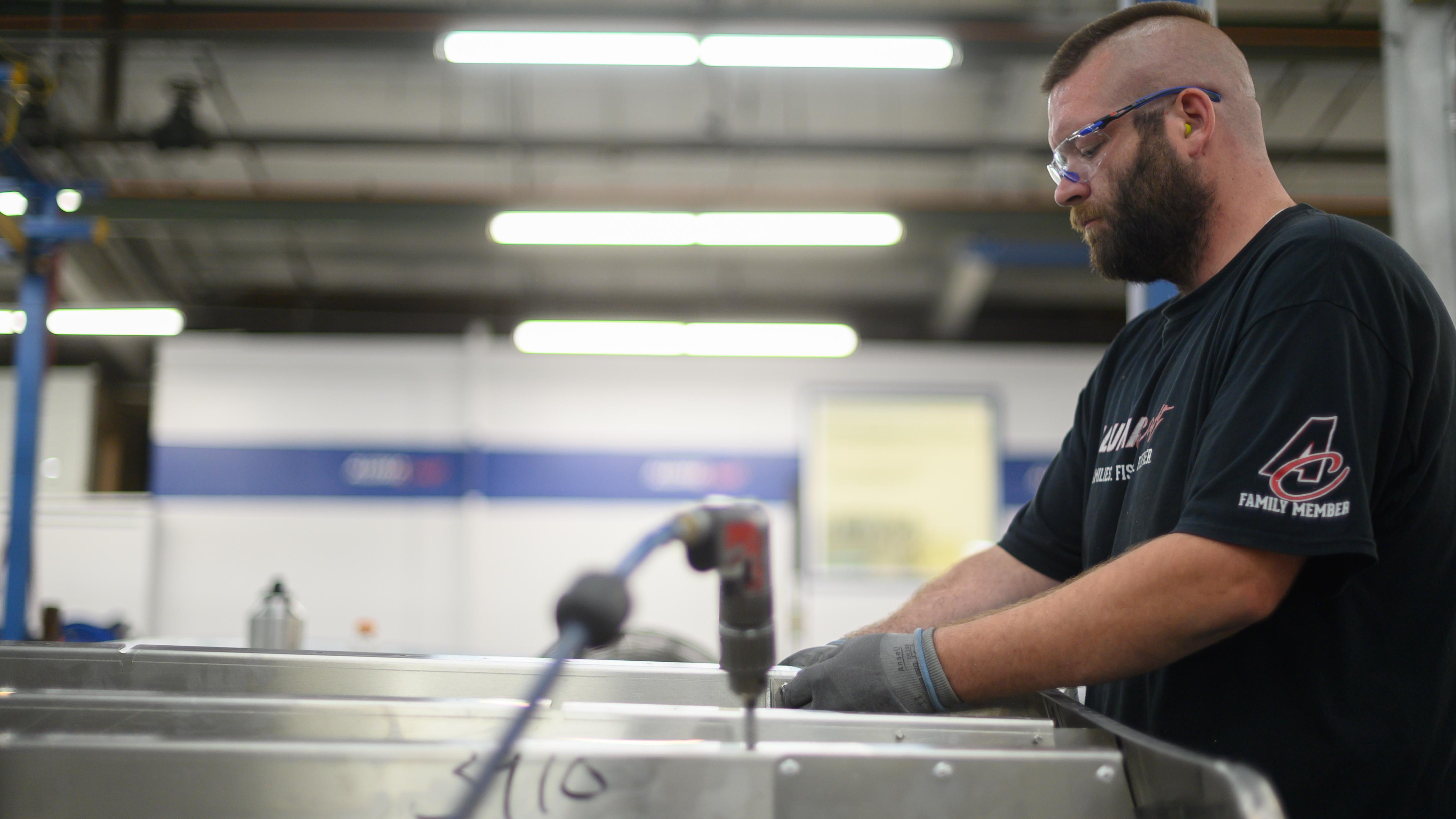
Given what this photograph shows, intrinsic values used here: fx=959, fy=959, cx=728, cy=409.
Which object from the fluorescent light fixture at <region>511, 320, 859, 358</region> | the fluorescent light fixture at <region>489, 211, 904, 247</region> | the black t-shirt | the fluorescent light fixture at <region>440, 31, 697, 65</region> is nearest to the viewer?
the black t-shirt

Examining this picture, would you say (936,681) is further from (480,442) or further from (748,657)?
(480,442)

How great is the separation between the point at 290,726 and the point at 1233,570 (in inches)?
36.5

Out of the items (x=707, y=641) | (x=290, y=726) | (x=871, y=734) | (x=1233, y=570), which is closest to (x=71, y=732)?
(x=290, y=726)

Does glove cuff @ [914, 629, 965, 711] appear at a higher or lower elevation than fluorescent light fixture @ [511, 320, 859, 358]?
lower

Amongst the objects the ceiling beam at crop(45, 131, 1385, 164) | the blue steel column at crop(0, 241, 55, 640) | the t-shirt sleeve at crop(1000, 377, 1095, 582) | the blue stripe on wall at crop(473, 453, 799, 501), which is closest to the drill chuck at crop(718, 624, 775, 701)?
the t-shirt sleeve at crop(1000, 377, 1095, 582)

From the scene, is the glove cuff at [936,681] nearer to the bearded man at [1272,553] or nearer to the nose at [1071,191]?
the bearded man at [1272,553]

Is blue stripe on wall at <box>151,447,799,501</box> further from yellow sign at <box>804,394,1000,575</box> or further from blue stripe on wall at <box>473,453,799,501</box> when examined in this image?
yellow sign at <box>804,394,1000,575</box>

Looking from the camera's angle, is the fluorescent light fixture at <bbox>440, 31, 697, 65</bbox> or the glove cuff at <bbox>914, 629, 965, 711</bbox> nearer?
the glove cuff at <bbox>914, 629, 965, 711</bbox>

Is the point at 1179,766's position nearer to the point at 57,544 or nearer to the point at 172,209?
the point at 172,209

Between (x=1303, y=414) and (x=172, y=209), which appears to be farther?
(x=172, y=209)

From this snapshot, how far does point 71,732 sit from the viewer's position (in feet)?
3.04

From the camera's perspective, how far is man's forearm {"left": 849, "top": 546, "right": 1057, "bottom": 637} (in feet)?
4.67

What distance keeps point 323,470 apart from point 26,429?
10.4 ft

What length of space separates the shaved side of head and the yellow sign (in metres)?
6.50
